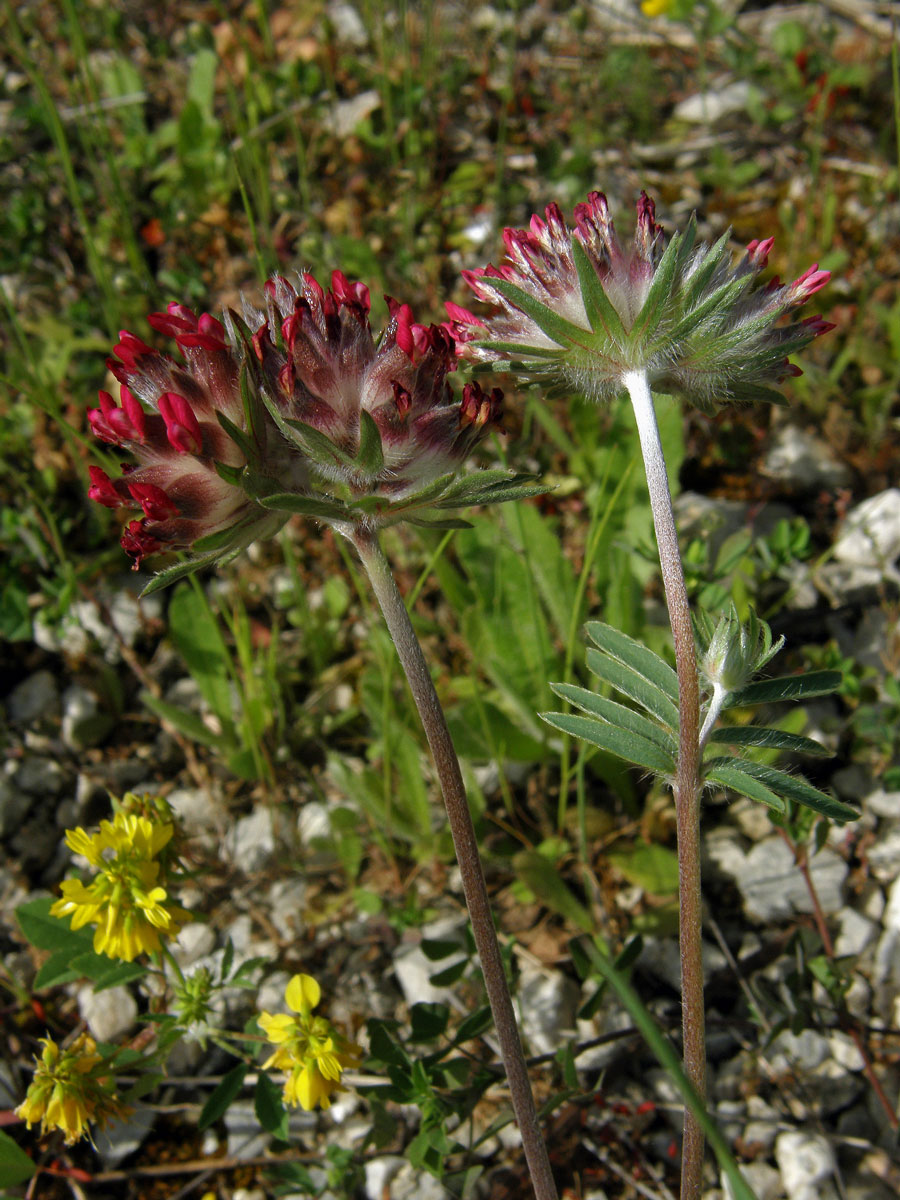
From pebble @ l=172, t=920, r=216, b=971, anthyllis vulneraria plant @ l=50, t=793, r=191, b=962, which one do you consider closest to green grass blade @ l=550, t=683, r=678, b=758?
anthyllis vulneraria plant @ l=50, t=793, r=191, b=962

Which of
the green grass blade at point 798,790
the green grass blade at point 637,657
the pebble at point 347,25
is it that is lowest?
the green grass blade at point 798,790

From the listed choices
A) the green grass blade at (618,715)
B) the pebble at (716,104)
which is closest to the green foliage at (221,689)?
the green grass blade at (618,715)

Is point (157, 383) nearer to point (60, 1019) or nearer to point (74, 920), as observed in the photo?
point (74, 920)

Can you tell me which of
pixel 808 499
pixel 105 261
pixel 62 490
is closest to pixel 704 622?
pixel 808 499

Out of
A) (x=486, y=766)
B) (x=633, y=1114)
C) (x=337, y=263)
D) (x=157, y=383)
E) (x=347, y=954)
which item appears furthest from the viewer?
(x=337, y=263)

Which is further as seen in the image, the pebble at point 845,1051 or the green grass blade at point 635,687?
the pebble at point 845,1051

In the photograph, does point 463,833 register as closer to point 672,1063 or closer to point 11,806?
point 672,1063

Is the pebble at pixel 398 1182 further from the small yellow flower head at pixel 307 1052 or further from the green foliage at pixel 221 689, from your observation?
the green foliage at pixel 221 689

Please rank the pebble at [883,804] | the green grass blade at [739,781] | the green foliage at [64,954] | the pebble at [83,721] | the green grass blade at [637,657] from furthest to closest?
the pebble at [83,721], the pebble at [883,804], the green foliage at [64,954], the green grass blade at [637,657], the green grass blade at [739,781]
